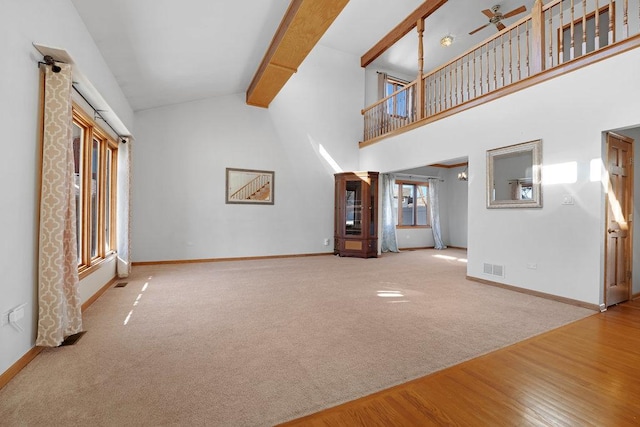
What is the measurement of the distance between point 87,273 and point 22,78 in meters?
2.11

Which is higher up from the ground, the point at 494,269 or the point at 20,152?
the point at 20,152

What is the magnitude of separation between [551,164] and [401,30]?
4.56 meters

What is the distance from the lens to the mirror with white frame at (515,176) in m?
3.86

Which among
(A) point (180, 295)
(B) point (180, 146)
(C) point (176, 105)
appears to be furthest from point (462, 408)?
(C) point (176, 105)

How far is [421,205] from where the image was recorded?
9.51 meters

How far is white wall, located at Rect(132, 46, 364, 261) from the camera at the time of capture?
584cm

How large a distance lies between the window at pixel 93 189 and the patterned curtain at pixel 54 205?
29.6 inches

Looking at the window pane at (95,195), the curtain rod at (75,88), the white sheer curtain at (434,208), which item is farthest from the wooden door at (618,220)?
the window pane at (95,195)

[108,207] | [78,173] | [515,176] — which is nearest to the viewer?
[78,173]

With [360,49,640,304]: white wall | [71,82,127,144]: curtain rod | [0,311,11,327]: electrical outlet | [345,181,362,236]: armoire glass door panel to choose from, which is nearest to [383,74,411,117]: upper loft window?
[345,181,362,236]: armoire glass door panel

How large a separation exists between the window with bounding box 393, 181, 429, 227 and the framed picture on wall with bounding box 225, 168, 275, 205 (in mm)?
4080

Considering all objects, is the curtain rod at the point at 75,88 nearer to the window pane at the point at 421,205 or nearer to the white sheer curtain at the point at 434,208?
the window pane at the point at 421,205

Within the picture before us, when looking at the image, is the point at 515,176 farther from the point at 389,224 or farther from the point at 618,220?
the point at 389,224

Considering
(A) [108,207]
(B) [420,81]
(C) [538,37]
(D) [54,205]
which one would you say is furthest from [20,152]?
(B) [420,81]
